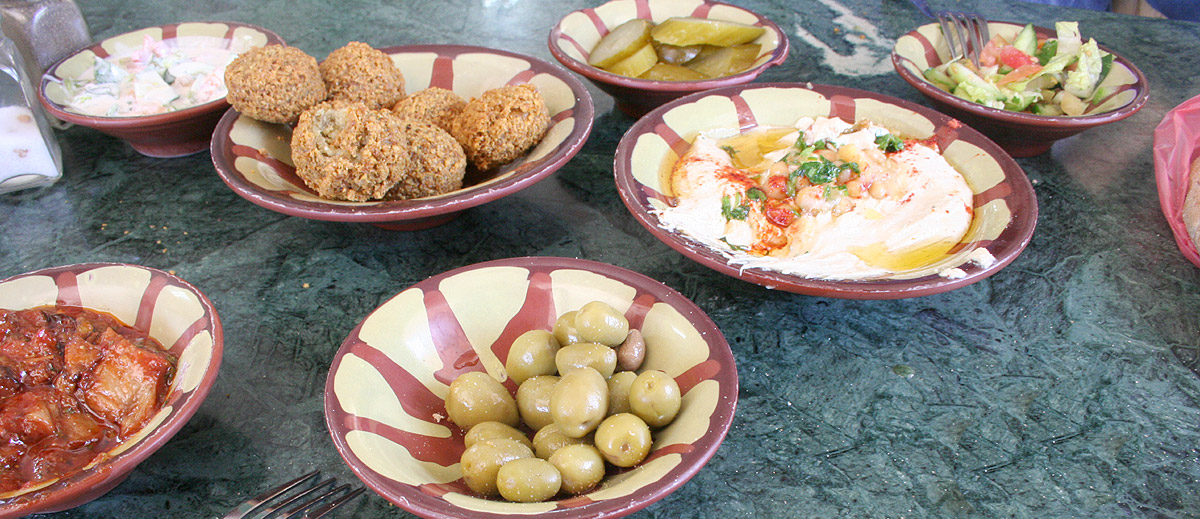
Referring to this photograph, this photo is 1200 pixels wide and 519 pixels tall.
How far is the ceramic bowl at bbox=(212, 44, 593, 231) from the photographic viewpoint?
1.89 metres

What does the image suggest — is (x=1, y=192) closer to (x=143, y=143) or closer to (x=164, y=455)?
(x=143, y=143)

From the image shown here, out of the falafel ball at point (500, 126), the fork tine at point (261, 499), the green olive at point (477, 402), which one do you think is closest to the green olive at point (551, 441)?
the green olive at point (477, 402)

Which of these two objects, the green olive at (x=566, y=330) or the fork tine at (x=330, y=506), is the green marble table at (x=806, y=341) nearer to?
the fork tine at (x=330, y=506)

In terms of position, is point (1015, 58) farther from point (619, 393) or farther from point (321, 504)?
point (321, 504)

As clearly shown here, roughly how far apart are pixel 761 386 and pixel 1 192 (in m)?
2.84

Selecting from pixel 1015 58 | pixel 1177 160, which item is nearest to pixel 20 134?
pixel 1015 58

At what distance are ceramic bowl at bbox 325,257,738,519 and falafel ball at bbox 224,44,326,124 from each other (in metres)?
1.03

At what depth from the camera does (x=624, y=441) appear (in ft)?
4.16

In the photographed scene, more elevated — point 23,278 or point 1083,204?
point 23,278

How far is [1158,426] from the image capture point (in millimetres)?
1606

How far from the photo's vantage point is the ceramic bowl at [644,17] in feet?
8.55

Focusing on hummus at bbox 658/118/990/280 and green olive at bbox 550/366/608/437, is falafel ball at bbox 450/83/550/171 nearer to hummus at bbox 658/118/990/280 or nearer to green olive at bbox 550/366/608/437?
hummus at bbox 658/118/990/280

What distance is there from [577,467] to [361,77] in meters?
1.68

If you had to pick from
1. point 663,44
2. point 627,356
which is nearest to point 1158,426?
point 627,356
